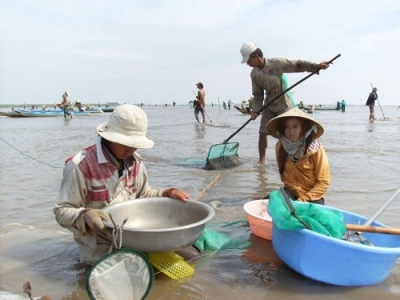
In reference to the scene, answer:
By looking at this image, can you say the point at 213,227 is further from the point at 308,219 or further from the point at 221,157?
the point at 221,157

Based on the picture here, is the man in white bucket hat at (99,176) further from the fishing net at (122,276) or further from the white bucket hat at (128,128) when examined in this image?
the fishing net at (122,276)

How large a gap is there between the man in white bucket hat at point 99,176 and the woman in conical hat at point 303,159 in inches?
53.8

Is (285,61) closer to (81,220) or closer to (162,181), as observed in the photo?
(162,181)

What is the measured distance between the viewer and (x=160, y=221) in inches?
99.3

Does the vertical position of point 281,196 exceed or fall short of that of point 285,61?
it falls short

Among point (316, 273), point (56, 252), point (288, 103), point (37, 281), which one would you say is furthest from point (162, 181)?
point (316, 273)

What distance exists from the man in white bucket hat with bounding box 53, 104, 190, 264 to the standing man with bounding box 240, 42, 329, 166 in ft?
10.5

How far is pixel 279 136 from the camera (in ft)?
10.8

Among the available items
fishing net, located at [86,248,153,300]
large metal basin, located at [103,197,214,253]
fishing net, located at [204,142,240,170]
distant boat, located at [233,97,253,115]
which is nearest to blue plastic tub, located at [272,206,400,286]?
large metal basin, located at [103,197,214,253]

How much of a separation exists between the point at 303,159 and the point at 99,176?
1.65m

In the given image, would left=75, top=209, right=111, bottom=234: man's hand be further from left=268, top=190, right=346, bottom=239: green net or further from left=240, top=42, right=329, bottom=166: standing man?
left=240, top=42, right=329, bottom=166: standing man

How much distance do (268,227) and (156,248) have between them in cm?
113

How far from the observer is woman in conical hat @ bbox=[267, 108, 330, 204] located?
Result: 2.88 meters

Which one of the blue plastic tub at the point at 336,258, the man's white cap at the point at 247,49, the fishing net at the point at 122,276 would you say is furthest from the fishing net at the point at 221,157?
the fishing net at the point at 122,276
